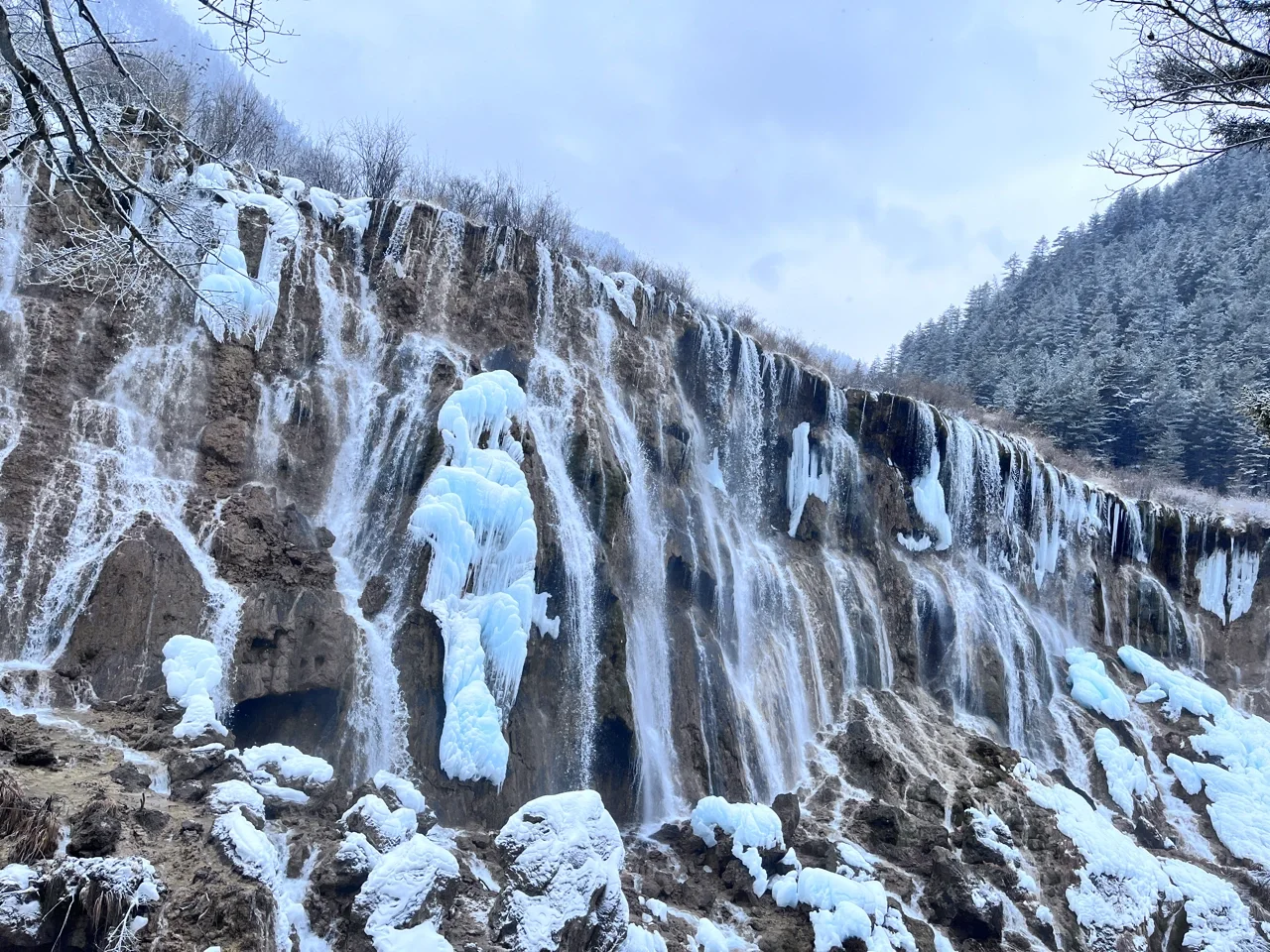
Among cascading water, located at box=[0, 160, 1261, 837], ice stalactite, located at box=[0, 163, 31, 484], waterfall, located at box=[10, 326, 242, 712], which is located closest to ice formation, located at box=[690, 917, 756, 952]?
cascading water, located at box=[0, 160, 1261, 837]

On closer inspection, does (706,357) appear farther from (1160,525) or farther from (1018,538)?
(1160,525)

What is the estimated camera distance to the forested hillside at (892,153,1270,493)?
3850 centimetres

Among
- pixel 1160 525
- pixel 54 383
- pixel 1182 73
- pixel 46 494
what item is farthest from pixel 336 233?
pixel 1160 525

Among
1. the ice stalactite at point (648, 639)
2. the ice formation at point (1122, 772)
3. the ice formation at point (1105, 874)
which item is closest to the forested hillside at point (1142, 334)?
the ice formation at point (1122, 772)

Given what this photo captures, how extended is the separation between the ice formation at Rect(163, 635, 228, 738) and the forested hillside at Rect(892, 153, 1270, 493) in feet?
113

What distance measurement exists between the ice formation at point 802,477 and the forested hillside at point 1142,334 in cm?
1918

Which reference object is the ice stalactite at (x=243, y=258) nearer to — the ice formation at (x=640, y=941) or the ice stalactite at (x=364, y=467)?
the ice stalactite at (x=364, y=467)

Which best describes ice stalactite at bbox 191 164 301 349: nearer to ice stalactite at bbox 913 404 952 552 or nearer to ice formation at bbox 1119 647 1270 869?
ice stalactite at bbox 913 404 952 552

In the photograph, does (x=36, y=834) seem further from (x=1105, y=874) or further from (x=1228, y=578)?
(x=1228, y=578)

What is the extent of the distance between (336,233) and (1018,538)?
2169 cm

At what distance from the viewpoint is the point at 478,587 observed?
12250mm

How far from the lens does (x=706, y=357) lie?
67.6ft

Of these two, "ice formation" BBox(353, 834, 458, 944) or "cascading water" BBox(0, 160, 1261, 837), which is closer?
"ice formation" BBox(353, 834, 458, 944)

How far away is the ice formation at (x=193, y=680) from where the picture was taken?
8883 mm
